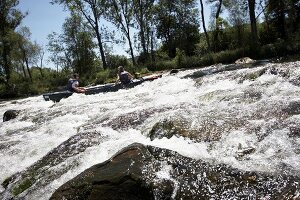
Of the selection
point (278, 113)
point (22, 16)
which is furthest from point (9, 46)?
point (278, 113)

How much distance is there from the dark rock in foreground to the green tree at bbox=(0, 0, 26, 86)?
99.9ft

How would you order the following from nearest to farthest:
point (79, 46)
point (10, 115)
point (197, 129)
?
point (197, 129) → point (10, 115) → point (79, 46)

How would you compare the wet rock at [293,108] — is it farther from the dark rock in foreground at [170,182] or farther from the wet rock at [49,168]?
the wet rock at [49,168]

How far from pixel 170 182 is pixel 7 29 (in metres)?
35.3

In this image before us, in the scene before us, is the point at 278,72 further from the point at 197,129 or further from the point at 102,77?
the point at 102,77

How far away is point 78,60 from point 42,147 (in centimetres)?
3702

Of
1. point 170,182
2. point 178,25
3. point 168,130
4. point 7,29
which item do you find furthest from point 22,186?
point 178,25

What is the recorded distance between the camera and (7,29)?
3509 centimetres

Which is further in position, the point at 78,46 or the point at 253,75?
the point at 78,46

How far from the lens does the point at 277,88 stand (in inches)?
337

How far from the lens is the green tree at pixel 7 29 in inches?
1323

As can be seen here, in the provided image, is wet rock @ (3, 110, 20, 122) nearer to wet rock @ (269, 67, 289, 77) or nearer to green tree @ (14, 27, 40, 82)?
wet rock @ (269, 67, 289, 77)

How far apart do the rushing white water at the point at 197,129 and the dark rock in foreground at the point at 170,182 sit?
23 cm

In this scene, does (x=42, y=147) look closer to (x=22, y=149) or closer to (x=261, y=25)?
(x=22, y=149)
